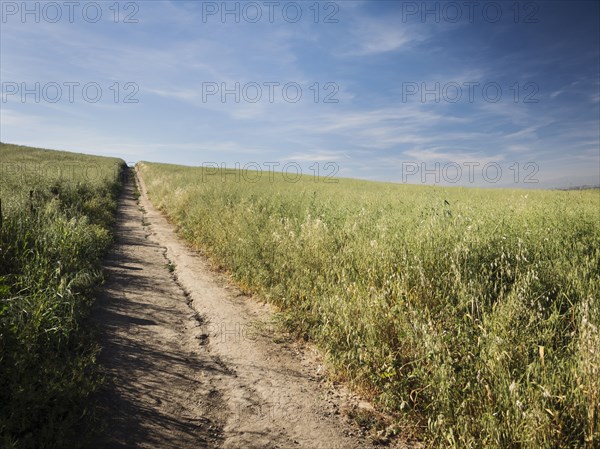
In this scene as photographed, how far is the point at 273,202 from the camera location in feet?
40.8

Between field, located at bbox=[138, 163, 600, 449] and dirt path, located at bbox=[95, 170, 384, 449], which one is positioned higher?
field, located at bbox=[138, 163, 600, 449]

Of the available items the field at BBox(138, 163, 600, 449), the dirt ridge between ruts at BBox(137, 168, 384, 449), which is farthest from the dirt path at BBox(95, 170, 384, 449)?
the field at BBox(138, 163, 600, 449)

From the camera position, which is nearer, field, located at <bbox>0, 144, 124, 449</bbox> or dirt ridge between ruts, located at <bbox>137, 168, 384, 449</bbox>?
field, located at <bbox>0, 144, 124, 449</bbox>

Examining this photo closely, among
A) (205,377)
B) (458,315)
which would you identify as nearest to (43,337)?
(205,377)

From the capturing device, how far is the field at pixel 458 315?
2939 millimetres

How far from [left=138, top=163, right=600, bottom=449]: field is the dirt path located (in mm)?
516

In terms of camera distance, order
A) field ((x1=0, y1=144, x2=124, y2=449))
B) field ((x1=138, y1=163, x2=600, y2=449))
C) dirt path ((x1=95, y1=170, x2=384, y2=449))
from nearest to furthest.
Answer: field ((x1=138, y1=163, x2=600, y2=449)), field ((x1=0, y1=144, x2=124, y2=449)), dirt path ((x1=95, y1=170, x2=384, y2=449))

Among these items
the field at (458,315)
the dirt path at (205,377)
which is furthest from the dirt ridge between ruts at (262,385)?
the field at (458,315)

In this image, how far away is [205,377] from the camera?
4508 millimetres

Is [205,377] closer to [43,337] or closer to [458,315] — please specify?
[43,337]

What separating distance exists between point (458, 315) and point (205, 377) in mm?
3351

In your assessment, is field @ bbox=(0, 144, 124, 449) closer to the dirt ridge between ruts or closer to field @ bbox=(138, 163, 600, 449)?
the dirt ridge between ruts

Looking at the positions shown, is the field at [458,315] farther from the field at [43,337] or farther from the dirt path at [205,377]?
the field at [43,337]

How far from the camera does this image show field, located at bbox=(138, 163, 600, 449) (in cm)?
294
